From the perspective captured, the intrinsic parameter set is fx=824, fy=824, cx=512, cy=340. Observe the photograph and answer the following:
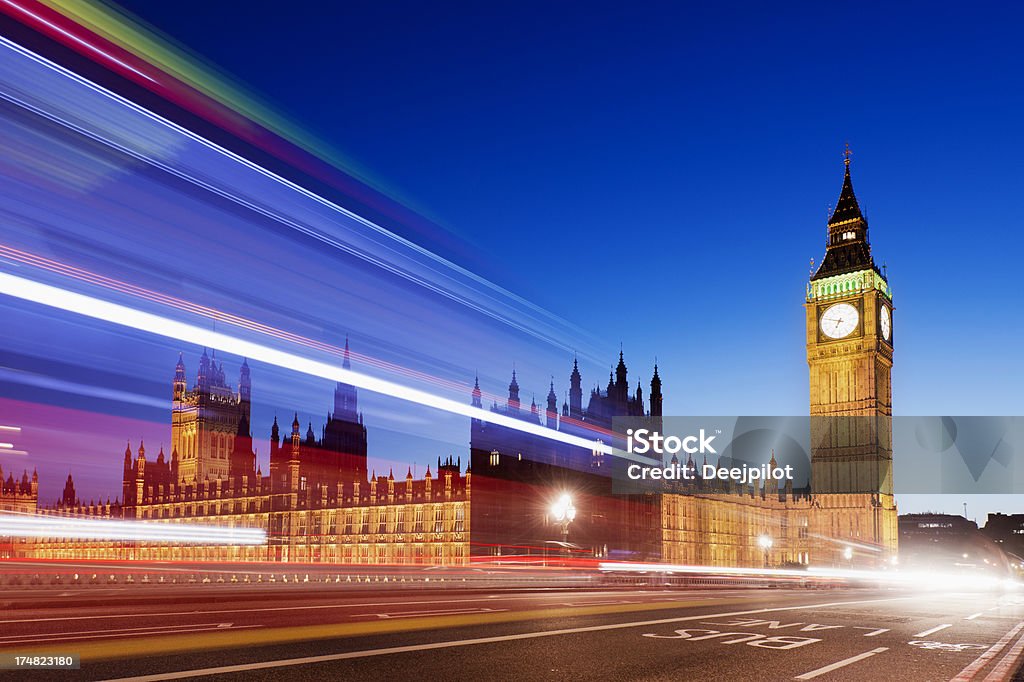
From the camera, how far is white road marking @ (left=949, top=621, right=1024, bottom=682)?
9508mm

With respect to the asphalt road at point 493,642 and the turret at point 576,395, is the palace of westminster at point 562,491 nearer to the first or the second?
the turret at point 576,395

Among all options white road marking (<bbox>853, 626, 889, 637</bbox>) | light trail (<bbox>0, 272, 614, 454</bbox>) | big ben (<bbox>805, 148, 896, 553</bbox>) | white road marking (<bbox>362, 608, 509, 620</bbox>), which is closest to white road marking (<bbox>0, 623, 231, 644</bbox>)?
white road marking (<bbox>362, 608, 509, 620</bbox>)

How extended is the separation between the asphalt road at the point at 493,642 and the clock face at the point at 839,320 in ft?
330

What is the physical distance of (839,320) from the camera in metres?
114

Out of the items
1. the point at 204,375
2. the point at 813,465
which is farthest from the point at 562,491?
the point at 204,375

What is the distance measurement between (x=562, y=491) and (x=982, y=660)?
7174cm

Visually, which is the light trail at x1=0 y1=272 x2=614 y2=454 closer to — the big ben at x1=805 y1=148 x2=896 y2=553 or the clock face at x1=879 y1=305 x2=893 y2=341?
the big ben at x1=805 y1=148 x2=896 y2=553

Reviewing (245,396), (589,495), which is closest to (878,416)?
(589,495)

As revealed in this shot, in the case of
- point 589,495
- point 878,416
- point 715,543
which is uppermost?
point 878,416

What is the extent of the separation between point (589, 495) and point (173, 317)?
242 feet

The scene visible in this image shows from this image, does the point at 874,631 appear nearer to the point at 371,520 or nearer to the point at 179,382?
the point at 371,520

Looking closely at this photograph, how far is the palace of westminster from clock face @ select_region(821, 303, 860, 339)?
0.63 feet

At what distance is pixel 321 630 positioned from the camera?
41.1 ft

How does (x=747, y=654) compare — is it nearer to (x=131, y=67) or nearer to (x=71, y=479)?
(x=131, y=67)
